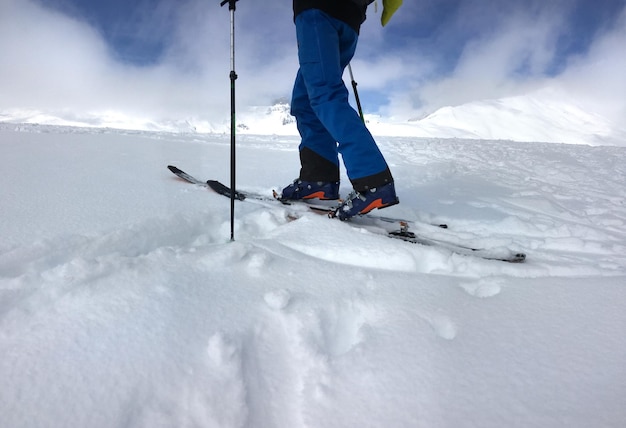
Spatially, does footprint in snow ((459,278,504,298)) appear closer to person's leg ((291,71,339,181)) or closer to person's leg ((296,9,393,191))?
person's leg ((296,9,393,191))

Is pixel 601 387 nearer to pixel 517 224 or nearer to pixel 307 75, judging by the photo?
pixel 517 224

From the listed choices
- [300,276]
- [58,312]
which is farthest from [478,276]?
[58,312]

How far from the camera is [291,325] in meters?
1.00

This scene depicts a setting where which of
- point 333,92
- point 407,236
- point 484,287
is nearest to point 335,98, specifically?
point 333,92

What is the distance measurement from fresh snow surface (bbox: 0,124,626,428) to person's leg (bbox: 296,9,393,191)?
371mm

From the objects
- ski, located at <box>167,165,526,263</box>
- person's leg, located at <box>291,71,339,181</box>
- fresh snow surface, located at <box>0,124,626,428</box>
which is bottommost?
fresh snow surface, located at <box>0,124,626,428</box>

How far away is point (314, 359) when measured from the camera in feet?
2.91

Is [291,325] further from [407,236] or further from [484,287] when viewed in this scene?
[407,236]

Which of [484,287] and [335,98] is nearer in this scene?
[484,287]

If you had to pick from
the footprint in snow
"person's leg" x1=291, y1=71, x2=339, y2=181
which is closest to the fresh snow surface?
the footprint in snow

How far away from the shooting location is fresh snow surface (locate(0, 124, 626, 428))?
0.74 meters

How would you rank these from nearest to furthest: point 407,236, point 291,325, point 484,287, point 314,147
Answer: point 291,325 → point 484,287 → point 407,236 → point 314,147

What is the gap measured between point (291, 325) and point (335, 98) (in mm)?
1400

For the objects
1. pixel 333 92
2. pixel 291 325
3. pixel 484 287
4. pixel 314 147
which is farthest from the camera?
pixel 314 147
